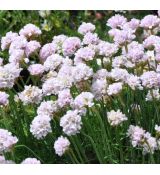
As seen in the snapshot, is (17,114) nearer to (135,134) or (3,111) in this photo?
(3,111)

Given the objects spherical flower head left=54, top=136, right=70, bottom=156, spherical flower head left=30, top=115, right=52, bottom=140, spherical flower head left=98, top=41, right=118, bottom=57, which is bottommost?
spherical flower head left=54, top=136, right=70, bottom=156

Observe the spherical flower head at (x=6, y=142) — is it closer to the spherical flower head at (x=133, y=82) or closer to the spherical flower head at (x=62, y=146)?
the spherical flower head at (x=62, y=146)

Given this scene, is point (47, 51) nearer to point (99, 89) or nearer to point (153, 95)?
point (99, 89)

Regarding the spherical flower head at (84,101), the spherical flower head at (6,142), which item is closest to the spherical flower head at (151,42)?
the spherical flower head at (84,101)

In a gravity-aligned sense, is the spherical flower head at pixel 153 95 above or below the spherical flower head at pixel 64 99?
below

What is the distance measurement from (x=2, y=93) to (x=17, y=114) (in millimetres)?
249

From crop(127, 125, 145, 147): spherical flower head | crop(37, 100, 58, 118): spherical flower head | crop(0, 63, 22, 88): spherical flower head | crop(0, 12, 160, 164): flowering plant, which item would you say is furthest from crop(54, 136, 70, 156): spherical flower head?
crop(0, 63, 22, 88): spherical flower head

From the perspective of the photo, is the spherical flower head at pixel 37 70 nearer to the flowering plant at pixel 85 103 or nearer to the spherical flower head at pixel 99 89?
the flowering plant at pixel 85 103

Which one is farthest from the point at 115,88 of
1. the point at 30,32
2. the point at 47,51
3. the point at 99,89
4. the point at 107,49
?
the point at 30,32

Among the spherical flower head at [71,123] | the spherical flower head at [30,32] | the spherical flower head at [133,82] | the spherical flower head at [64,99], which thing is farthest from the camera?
the spherical flower head at [30,32]

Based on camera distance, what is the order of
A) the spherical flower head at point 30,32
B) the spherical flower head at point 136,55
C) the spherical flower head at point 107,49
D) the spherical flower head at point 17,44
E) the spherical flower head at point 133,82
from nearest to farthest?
the spherical flower head at point 133,82 → the spherical flower head at point 136,55 → the spherical flower head at point 107,49 → the spherical flower head at point 17,44 → the spherical flower head at point 30,32

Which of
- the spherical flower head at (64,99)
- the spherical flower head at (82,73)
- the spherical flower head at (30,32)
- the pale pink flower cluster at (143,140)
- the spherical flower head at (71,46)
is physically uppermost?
the spherical flower head at (30,32)

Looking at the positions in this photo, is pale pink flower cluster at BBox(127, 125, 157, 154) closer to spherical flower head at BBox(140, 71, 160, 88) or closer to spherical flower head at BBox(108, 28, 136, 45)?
spherical flower head at BBox(140, 71, 160, 88)

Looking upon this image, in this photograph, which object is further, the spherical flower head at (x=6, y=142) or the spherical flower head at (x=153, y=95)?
the spherical flower head at (x=153, y=95)
